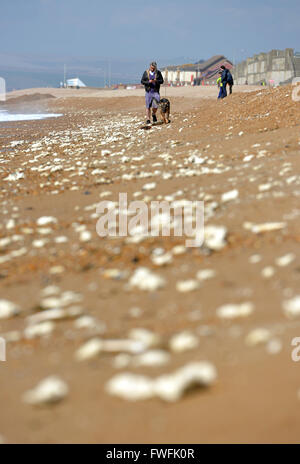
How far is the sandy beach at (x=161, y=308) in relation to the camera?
223cm

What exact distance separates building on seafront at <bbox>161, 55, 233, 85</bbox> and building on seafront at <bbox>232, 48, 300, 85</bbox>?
90.0 ft

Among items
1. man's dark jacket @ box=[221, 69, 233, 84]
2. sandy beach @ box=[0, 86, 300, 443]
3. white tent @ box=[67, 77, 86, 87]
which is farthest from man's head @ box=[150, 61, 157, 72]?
white tent @ box=[67, 77, 86, 87]

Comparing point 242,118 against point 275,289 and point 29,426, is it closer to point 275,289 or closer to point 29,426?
point 275,289

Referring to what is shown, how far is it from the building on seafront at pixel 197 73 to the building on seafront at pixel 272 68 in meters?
27.4

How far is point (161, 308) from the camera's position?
10.8ft

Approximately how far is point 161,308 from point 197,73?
108 m

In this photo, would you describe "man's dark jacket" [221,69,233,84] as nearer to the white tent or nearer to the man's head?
the man's head

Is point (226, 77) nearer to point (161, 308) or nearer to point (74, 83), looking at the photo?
point (161, 308)

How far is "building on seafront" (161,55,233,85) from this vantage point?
10262cm

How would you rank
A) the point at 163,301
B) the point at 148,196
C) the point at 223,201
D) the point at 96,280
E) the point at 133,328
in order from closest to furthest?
the point at 133,328
the point at 163,301
the point at 96,280
the point at 223,201
the point at 148,196

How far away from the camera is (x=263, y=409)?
2.21 m

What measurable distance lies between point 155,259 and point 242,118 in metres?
10.1

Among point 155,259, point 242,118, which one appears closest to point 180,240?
point 155,259

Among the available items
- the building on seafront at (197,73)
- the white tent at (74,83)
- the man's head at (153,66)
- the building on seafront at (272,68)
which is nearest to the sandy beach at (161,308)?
the man's head at (153,66)
